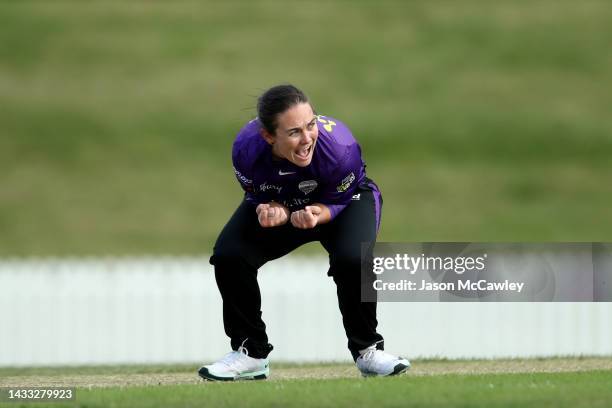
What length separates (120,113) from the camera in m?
32.0

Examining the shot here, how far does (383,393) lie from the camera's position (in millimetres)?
5336

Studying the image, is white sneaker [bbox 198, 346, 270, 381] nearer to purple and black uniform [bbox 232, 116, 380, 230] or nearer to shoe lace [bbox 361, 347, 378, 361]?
shoe lace [bbox 361, 347, 378, 361]

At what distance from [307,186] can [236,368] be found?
3.99 feet

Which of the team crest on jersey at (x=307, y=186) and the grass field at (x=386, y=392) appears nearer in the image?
the grass field at (x=386, y=392)

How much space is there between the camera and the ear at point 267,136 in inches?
240

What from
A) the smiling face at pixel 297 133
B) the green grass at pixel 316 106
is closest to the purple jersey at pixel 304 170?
the smiling face at pixel 297 133

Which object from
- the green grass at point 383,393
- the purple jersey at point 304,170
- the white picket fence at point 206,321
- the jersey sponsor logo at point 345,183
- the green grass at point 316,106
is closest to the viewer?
the green grass at point 383,393

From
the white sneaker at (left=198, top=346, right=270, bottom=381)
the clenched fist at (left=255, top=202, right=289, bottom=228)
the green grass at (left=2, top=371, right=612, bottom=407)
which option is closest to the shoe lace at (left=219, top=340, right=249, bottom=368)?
the white sneaker at (left=198, top=346, right=270, bottom=381)

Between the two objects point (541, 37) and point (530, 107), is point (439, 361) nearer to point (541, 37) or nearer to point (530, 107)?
point (530, 107)

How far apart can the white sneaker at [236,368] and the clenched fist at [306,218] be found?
945 mm

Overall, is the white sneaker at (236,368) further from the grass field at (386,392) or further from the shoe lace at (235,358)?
the grass field at (386,392)

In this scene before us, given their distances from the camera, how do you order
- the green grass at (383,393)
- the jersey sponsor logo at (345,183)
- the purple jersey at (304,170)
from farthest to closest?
the jersey sponsor logo at (345,183) < the purple jersey at (304,170) < the green grass at (383,393)

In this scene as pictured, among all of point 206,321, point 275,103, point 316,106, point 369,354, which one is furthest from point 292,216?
point 316,106

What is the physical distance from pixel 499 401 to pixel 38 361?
9.16m
